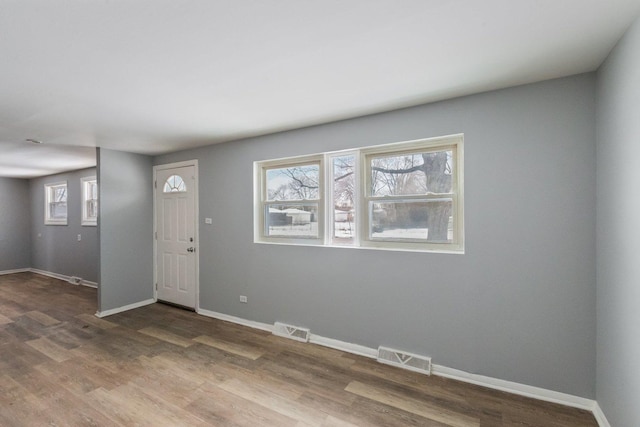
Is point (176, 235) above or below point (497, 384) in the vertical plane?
above

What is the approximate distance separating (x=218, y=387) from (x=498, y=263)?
2.52 meters

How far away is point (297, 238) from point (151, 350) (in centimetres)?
195

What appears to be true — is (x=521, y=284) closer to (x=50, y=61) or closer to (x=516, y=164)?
(x=516, y=164)

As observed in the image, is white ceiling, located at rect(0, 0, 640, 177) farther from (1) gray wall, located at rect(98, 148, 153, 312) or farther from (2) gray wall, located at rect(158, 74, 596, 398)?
(1) gray wall, located at rect(98, 148, 153, 312)

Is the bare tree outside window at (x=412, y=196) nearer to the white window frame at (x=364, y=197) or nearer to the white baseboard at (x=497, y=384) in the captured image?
the white window frame at (x=364, y=197)

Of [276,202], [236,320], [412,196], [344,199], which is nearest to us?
[412,196]

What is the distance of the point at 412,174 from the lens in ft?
9.33

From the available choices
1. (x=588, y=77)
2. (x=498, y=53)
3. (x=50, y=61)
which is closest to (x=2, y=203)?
(x=50, y=61)

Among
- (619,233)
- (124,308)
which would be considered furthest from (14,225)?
(619,233)

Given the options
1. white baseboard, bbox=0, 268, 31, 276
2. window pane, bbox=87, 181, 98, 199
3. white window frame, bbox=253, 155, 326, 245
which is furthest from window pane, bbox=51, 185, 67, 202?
white window frame, bbox=253, 155, 326, 245

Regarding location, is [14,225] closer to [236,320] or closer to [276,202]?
[236,320]

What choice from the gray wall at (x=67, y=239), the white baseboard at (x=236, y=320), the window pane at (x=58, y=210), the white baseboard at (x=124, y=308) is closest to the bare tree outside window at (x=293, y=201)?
the white baseboard at (x=236, y=320)

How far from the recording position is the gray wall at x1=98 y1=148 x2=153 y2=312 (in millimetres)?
4273

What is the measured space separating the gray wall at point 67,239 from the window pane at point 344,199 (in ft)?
16.4
